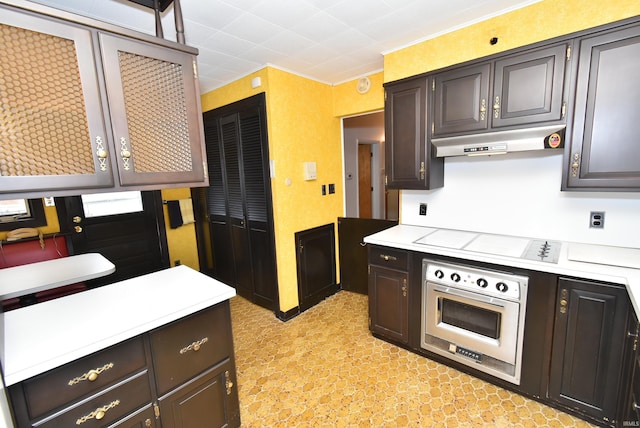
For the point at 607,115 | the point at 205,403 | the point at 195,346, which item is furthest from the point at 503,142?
the point at 205,403

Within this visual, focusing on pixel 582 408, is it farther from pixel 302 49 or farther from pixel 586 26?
pixel 302 49

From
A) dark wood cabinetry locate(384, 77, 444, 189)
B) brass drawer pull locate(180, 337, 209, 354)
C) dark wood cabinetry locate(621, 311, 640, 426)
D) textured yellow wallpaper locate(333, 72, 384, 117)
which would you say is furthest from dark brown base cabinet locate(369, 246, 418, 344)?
textured yellow wallpaper locate(333, 72, 384, 117)

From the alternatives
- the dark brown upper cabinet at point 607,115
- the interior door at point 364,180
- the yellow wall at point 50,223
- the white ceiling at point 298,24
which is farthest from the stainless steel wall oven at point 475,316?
the yellow wall at point 50,223

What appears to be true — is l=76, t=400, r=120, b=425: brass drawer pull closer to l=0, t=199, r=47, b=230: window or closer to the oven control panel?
the oven control panel

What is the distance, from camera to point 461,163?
97.0 inches

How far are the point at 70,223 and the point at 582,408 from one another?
4.52 metres

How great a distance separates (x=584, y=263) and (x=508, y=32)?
1591 mm

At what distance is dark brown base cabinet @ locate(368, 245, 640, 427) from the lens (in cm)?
149

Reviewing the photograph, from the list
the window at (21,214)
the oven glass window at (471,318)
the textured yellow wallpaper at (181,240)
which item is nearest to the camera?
the oven glass window at (471,318)

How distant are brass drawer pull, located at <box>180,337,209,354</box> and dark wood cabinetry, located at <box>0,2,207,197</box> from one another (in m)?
0.79

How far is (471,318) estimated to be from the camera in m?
2.02

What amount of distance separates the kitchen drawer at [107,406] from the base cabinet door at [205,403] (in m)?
0.12

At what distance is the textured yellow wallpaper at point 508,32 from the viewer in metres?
1.68

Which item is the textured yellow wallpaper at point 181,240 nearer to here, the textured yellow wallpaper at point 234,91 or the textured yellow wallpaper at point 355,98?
the textured yellow wallpaper at point 234,91
